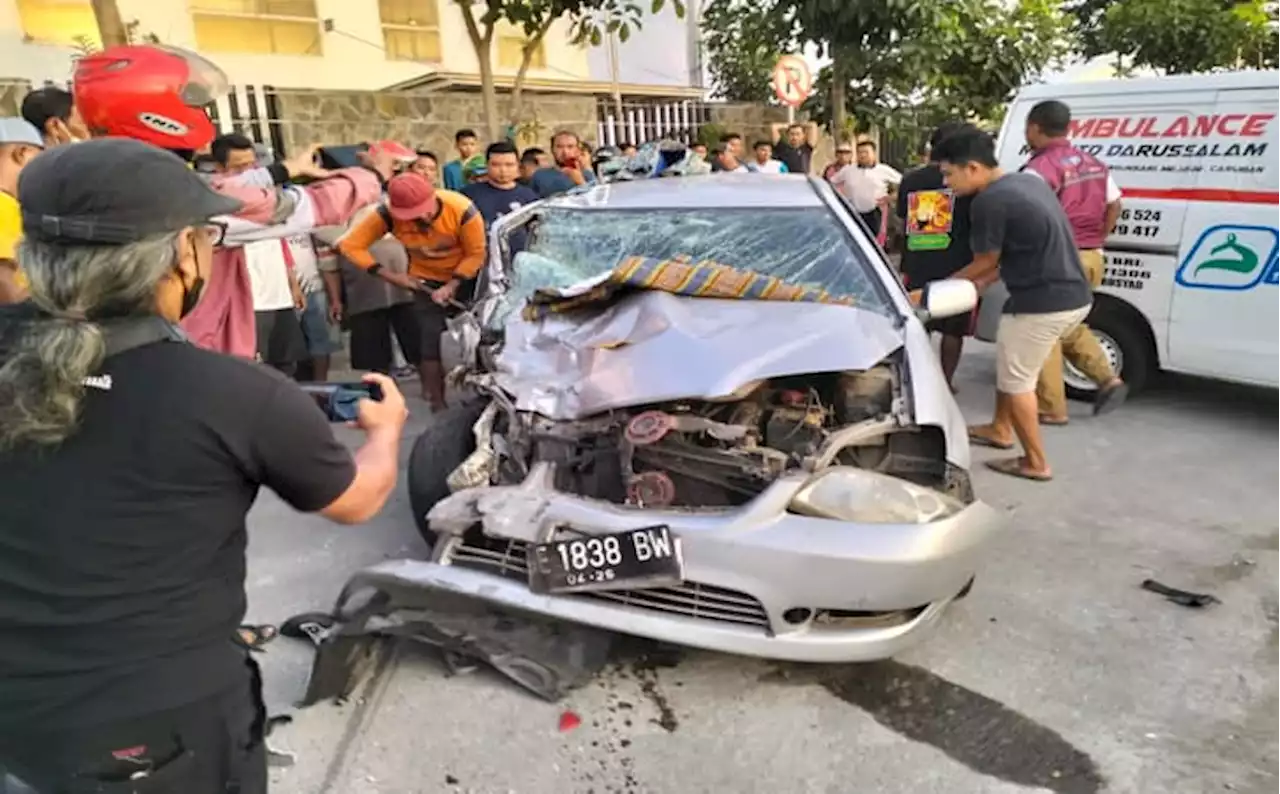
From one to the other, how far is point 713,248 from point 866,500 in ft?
5.15

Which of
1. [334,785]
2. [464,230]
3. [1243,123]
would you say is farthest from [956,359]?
[334,785]

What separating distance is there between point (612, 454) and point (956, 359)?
11.5ft

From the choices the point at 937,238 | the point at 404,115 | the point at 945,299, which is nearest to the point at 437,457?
the point at 945,299

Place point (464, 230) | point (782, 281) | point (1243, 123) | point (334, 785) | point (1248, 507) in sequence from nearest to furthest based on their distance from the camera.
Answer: point (334, 785) < point (782, 281) < point (1248, 507) < point (1243, 123) < point (464, 230)

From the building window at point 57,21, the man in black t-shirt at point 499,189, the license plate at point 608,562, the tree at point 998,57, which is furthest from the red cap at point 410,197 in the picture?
the building window at point 57,21

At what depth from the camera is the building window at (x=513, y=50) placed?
1614 cm

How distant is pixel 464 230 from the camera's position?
5652 millimetres

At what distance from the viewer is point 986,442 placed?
523 cm

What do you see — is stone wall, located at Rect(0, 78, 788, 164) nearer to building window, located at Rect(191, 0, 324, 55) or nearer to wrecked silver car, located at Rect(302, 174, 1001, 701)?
building window, located at Rect(191, 0, 324, 55)

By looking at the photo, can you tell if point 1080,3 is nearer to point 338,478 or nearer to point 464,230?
point 464,230

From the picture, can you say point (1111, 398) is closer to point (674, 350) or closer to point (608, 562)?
point (674, 350)

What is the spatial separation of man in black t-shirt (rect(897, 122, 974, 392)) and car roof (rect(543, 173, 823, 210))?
1616 millimetres

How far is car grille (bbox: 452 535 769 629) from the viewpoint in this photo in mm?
2826

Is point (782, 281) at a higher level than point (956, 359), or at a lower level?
higher
